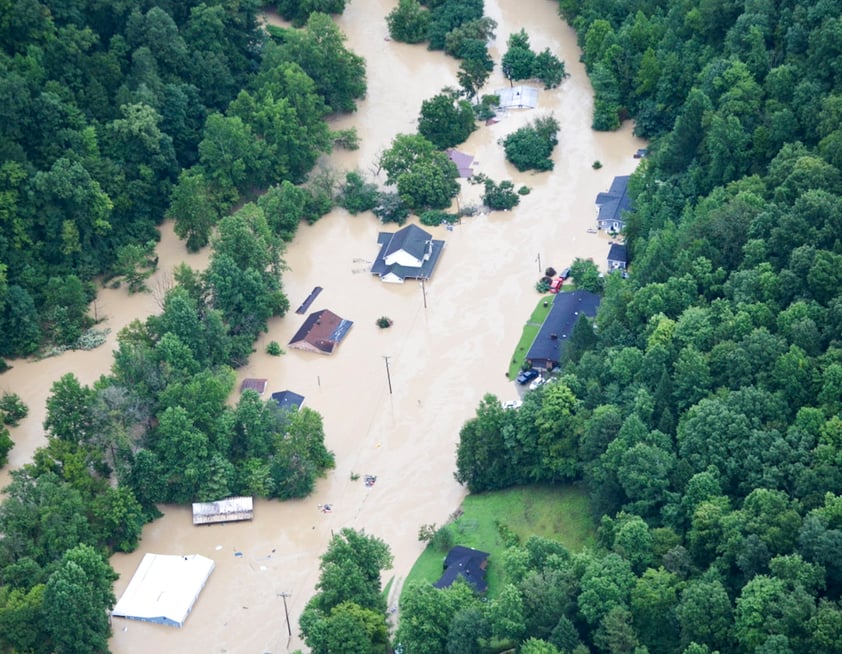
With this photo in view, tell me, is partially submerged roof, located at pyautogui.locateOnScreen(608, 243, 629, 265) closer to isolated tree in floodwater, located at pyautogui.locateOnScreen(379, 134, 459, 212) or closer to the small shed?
isolated tree in floodwater, located at pyautogui.locateOnScreen(379, 134, 459, 212)

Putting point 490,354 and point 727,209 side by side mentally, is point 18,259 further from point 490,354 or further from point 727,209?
point 727,209

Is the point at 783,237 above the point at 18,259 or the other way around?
above

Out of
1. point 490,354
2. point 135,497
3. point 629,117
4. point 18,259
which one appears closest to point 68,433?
point 135,497

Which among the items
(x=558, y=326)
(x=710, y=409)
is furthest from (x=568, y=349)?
(x=710, y=409)

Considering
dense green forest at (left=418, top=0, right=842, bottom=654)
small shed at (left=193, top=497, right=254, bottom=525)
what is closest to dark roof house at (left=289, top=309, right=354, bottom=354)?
small shed at (left=193, top=497, right=254, bottom=525)

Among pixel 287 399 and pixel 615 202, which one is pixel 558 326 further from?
pixel 287 399

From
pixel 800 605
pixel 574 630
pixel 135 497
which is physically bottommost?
pixel 135 497
